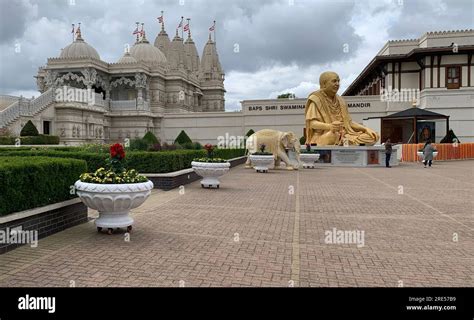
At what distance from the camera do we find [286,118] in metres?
45.9

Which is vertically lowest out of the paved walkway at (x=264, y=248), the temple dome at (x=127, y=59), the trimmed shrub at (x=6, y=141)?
the paved walkway at (x=264, y=248)

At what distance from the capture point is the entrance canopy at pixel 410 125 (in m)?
33.1

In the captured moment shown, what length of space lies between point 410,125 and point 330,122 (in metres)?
11.7

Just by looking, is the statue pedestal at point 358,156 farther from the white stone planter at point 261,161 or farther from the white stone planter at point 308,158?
the white stone planter at point 261,161

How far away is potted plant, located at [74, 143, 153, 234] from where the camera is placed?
7.01 meters

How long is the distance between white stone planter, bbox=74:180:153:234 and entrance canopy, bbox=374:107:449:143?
30189 millimetres

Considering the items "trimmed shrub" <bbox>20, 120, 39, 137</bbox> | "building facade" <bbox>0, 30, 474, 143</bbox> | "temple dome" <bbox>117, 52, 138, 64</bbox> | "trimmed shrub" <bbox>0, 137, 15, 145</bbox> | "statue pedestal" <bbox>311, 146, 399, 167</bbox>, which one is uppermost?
"temple dome" <bbox>117, 52, 138, 64</bbox>

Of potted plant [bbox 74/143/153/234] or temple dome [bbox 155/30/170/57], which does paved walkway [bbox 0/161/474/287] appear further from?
temple dome [bbox 155/30/170/57]

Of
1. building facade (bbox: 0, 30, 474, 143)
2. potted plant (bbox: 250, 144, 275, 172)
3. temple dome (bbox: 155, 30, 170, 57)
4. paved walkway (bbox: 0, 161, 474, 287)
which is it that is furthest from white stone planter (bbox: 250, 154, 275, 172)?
temple dome (bbox: 155, 30, 170, 57)

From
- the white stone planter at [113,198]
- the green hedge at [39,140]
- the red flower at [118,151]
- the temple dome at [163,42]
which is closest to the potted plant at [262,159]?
the red flower at [118,151]

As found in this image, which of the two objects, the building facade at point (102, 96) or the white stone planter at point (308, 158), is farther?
the building facade at point (102, 96)

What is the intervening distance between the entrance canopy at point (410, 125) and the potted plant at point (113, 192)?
30.0 m
